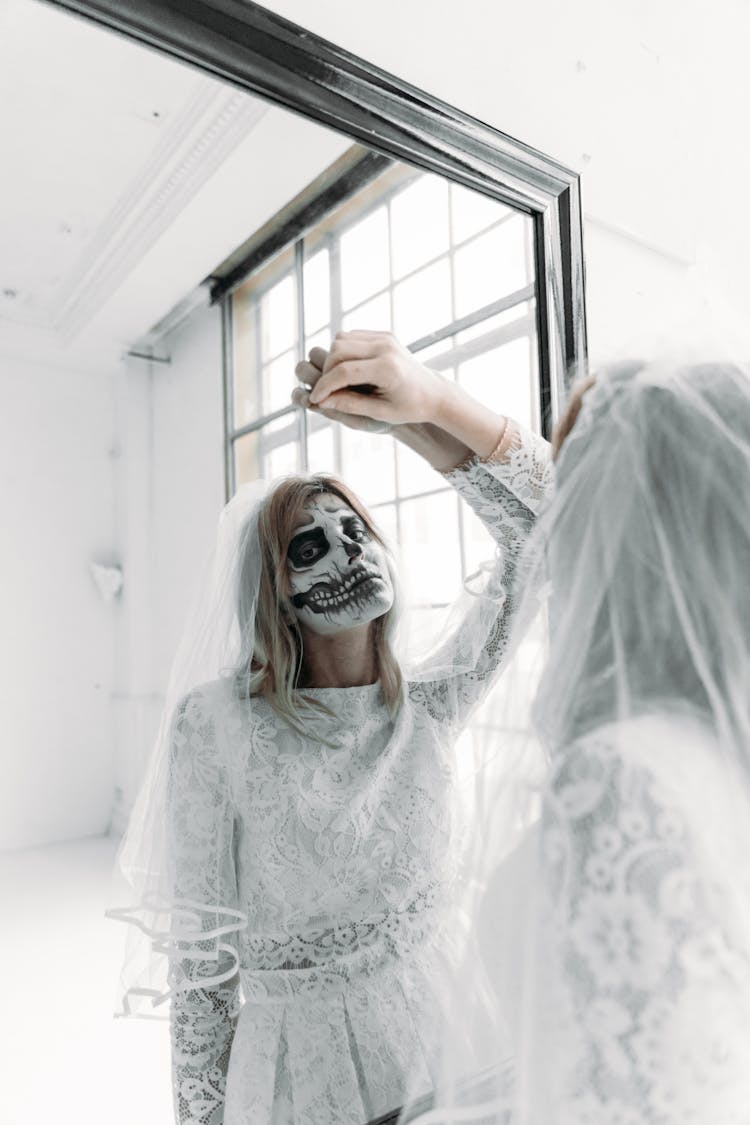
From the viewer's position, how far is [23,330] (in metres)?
0.60

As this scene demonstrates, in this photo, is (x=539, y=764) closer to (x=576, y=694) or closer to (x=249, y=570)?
(x=576, y=694)

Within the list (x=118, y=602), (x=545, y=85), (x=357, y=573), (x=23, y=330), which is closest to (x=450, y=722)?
(x=357, y=573)

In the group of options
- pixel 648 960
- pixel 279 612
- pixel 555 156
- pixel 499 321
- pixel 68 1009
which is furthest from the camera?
pixel 555 156

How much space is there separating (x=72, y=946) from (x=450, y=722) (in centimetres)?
37

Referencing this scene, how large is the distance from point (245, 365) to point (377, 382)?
126mm

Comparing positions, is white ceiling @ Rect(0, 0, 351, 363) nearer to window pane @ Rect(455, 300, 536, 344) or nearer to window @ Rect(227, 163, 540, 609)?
window @ Rect(227, 163, 540, 609)

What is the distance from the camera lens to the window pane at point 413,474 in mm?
789

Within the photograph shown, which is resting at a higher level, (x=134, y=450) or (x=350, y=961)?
(x=134, y=450)

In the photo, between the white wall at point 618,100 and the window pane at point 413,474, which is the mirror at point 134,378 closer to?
the window pane at point 413,474

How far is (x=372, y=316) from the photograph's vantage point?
799 mm

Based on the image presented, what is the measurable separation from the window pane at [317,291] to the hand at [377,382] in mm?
24

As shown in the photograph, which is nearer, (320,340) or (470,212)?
(320,340)

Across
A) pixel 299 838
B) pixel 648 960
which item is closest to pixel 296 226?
pixel 299 838

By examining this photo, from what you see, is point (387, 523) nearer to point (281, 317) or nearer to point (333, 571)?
point (333, 571)
